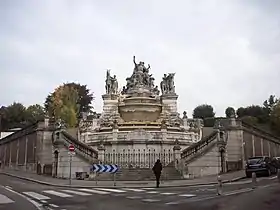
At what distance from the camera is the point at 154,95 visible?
51812 mm

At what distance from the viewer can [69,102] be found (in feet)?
220

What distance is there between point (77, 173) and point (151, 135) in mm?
10115

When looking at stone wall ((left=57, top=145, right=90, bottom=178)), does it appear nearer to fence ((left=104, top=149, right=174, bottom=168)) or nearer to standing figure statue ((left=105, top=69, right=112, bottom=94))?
fence ((left=104, top=149, right=174, bottom=168))

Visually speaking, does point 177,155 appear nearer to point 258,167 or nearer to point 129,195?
point 258,167

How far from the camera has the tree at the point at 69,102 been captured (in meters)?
61.9

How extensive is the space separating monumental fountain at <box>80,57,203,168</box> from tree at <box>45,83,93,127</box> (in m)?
10.0

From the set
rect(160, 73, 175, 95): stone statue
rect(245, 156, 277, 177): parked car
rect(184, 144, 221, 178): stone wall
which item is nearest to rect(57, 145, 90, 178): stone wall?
rect(184, 144, 221, 178): stone wall

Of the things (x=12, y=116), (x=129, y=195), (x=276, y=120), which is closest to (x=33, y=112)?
(x=12, y=116)

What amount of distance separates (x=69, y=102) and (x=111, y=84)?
14.8 metres

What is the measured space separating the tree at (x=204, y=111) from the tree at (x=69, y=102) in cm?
2998

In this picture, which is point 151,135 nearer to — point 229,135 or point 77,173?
point 229,135

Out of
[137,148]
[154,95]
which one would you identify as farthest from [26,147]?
Result: [154,95]

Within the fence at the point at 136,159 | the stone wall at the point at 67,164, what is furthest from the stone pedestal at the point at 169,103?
the stone wall at the point at 67,164

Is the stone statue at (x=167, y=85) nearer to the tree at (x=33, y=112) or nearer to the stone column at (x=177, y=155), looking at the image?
the stone column at (x=177, y=155)
